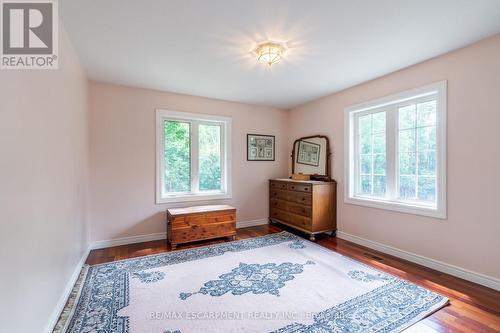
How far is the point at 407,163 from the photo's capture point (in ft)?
9.63

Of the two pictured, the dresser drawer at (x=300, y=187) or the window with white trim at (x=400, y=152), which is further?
the dresser drawer at (x=300, y=187)

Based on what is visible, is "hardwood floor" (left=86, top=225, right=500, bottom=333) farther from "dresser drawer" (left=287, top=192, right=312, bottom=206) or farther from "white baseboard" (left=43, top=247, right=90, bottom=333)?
"dresser drawer" (left=287, top=192, right=312, bottom=206)

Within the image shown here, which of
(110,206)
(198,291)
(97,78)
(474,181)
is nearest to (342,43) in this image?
(474,181)

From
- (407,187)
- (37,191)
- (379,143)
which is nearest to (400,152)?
(379,143)

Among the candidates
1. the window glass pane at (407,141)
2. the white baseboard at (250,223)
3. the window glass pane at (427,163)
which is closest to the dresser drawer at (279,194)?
the white baseboard at (250,223)

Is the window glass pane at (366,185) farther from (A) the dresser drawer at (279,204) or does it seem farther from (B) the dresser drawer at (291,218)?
(A) the dresser drawer at (279,204)

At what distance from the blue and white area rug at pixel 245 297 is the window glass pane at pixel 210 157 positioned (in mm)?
1508

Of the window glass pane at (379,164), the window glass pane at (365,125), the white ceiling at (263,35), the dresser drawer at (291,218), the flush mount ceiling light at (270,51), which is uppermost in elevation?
the white ceiling at (263,35)

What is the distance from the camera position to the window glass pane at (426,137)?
2677 mm

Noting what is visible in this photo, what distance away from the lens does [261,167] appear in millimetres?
4586

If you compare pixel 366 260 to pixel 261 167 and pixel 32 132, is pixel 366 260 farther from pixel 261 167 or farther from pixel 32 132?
pixel 32 132

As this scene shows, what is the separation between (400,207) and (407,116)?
1.16 m

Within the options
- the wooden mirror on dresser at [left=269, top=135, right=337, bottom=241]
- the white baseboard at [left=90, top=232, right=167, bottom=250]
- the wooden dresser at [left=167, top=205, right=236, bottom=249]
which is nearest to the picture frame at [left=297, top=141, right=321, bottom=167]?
the wooden mirror on dresser at [left=269, top=135, right=337, bottom=241]

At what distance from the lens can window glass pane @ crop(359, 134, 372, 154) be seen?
11.2 ft
